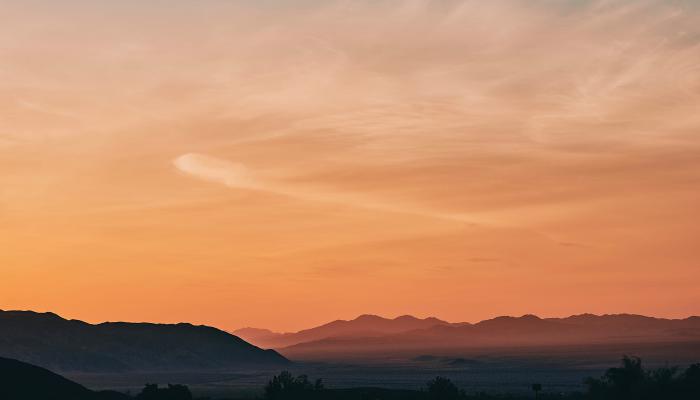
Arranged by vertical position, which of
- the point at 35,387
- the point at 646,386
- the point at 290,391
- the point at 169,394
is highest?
the point at 35,387

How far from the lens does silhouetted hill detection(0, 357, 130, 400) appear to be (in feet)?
315

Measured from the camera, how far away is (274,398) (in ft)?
327

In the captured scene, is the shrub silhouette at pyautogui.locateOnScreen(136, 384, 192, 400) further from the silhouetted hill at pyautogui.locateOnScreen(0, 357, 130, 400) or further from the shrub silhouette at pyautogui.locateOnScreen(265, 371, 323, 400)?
the shrub silhouette at pyautogui.locateOnScreen(265, 371, 323, 400)

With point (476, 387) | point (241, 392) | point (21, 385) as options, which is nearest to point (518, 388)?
point (476, 387)

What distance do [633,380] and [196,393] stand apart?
90.3 metres

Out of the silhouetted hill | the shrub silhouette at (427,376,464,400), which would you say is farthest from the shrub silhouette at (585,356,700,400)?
the silhouetted hill

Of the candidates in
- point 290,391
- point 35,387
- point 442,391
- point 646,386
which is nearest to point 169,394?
point 290,391

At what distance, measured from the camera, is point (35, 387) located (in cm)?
9869

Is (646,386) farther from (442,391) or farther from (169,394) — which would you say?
(169,394)

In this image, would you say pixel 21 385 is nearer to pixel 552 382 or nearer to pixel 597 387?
pixel 597 387

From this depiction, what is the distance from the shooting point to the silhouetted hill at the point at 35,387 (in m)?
95.9

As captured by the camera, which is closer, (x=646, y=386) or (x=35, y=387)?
(x=646, y=386)

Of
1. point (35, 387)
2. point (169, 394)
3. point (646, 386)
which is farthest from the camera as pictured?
point (35, 387)

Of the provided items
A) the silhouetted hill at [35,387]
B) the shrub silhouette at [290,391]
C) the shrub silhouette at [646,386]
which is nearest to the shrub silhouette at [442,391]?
the shrub silhouette at [290,391]
